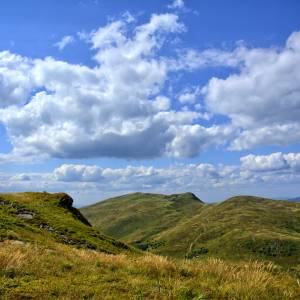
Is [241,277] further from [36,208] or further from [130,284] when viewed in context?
[36,208]

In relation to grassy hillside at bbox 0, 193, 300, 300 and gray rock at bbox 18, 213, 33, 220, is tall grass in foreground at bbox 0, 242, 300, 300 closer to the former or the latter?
grassy hillside at bbox 0, 193, 300, 300

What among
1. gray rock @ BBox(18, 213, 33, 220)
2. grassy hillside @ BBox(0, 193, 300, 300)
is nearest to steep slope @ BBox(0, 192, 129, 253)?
gray rock @ BBox(18, 213, 33, 220)

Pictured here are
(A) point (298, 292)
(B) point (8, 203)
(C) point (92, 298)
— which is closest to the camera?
(C) point (92, 298)

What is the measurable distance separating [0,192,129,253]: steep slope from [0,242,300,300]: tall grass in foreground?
24230 millimetres

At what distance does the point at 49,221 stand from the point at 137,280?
4053 cm

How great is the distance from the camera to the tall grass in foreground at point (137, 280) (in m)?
11.3

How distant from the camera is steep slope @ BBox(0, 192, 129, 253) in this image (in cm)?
4306

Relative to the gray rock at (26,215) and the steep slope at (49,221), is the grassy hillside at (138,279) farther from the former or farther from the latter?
the gray rock at (26,215)

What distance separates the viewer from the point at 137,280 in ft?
41.7

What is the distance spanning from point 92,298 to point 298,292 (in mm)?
5864

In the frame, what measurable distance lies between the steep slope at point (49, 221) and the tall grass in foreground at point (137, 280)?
2423 centimetres

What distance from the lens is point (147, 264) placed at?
15.1 m

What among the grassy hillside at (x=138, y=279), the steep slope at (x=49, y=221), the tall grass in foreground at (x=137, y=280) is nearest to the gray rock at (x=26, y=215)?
the steep slope at (x=49, y=221)

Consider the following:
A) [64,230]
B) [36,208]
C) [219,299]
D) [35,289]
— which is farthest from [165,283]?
[36,208]
